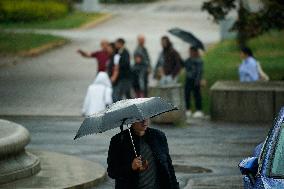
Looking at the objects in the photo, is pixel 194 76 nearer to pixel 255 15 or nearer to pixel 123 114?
pixel 255 15

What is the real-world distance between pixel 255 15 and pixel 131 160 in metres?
19.8

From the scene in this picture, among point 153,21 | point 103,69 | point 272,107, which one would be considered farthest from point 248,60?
point 153,21

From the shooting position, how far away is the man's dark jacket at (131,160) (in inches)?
422

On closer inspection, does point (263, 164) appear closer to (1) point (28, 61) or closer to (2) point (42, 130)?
(2) point (42, 130)

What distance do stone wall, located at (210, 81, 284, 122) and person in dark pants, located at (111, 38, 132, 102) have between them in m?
2.29

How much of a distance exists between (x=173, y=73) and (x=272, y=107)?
317 centimetres

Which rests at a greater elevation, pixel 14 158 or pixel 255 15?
pixel 255 15

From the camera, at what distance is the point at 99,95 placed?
81.0 feet

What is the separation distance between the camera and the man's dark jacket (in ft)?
35.1

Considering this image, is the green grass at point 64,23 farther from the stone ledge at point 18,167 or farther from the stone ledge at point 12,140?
the stone ledge at point 18,167

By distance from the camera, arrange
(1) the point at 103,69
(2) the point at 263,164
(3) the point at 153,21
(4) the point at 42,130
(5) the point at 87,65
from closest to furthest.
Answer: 1. (2) the point at 263,164
2. (4) the point at 42,130
3. (1) the point at 103,69
4. (5) the point at 87,65
5. (3) the point at 153,21

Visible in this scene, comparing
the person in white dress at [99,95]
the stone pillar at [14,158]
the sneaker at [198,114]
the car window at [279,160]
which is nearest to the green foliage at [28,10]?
the sneaker at [198,114]

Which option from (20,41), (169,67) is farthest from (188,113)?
(20,41)

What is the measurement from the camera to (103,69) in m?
26.5
